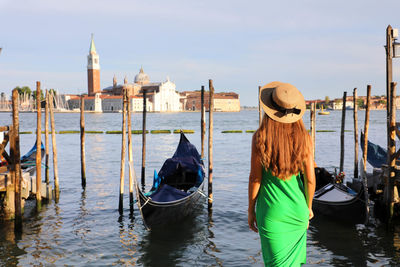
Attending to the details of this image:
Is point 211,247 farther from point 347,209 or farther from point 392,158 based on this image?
point 392,158

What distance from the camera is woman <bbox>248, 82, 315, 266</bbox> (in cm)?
200

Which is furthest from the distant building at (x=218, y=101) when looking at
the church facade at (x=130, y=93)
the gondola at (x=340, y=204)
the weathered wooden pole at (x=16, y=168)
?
the weathered wooden pole at (x=16, y=168)

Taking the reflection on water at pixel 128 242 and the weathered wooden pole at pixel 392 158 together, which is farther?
the weathered wooden pole at pixel 392 158

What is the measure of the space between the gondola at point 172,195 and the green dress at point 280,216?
4090 millimetres

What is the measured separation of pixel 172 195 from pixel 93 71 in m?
116

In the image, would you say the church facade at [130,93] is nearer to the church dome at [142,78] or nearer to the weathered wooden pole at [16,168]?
the church dome at [142,78]

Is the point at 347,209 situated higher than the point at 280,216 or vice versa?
the point at 280,216

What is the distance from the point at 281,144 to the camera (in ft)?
6.54

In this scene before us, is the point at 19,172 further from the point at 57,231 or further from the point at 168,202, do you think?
the point at 168,202

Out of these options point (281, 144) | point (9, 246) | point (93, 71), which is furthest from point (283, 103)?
point (93, 71)

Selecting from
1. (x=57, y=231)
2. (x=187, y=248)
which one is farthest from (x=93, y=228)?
(x=187, y=248)

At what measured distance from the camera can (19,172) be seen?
6461mm

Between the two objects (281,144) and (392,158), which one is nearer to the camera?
(281,144)

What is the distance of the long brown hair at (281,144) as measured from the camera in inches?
78.2
